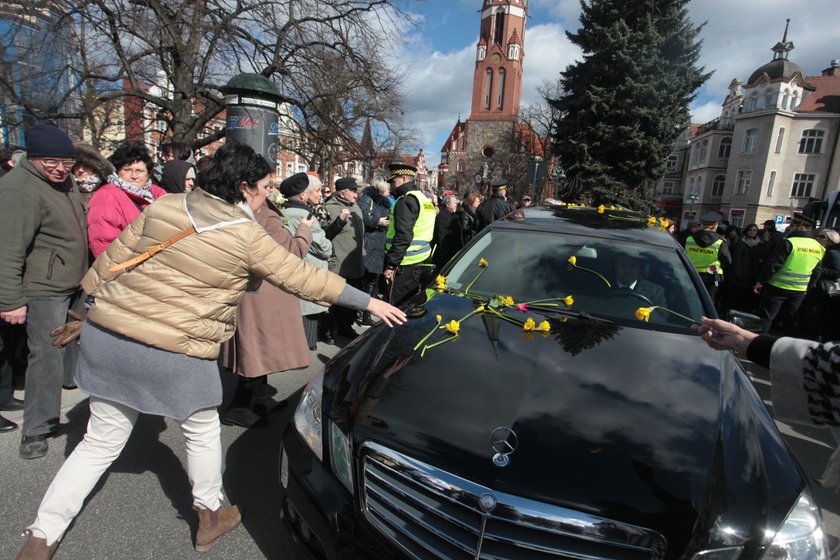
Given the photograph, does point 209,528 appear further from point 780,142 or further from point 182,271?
point 780,142

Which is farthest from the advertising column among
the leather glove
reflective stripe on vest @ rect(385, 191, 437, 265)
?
the leather glove

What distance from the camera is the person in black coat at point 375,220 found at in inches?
241

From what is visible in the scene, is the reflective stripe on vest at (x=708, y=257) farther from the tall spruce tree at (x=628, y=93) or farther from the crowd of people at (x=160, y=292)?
the tall spruce tree at (x=628, y=93)

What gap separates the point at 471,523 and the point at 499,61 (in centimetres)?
6723

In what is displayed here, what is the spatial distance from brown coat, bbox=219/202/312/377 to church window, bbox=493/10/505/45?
66.9 meters

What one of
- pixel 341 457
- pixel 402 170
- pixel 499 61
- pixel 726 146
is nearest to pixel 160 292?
pixel 341 457

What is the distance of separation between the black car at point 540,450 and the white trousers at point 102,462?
40cm

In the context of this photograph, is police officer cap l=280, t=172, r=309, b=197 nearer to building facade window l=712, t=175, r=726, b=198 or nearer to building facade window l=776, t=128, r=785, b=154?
building facade window l=776, t=128, r=785, b=154

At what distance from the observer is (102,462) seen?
204cm

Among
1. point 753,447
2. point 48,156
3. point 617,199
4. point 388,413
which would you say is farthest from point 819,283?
point 617,199

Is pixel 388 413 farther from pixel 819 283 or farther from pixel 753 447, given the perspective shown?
pixel 819 283

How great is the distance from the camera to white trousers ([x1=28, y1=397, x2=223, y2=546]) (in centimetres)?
194

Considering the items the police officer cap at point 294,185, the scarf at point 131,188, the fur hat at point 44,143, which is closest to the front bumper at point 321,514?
the fur hat at point 44,143

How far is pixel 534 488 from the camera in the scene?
147 cm
